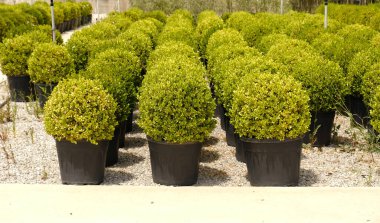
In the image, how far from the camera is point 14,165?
25.1 ft

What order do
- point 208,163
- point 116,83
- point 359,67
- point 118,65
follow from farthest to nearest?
1. point 359,67
2. point 118,65
3. point 208,163
4. point 116,83

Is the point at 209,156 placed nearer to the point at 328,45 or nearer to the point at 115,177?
the point at 115,177

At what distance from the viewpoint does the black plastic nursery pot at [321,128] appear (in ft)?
27.9

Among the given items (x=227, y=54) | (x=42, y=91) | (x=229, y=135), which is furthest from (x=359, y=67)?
(x=42, y=91)

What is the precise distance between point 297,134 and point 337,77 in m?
2.38

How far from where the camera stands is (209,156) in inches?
324

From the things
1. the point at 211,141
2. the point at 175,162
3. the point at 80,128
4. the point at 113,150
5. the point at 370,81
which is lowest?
the point at 211,141

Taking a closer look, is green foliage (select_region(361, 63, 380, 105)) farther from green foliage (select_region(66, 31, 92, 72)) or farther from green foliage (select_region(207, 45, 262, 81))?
green foliage (select_region(66, 31, 92, 72))

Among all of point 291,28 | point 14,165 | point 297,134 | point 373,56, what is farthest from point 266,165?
point 291,28

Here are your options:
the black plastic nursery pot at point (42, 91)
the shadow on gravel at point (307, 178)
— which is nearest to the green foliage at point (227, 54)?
the shadow on gravel at point (307, 178)

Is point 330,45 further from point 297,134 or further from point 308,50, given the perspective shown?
point 297,134

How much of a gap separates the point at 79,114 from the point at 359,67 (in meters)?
4.95

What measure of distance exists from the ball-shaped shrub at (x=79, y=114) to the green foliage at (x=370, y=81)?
417 centimetres

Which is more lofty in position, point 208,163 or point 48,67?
point 48,67
